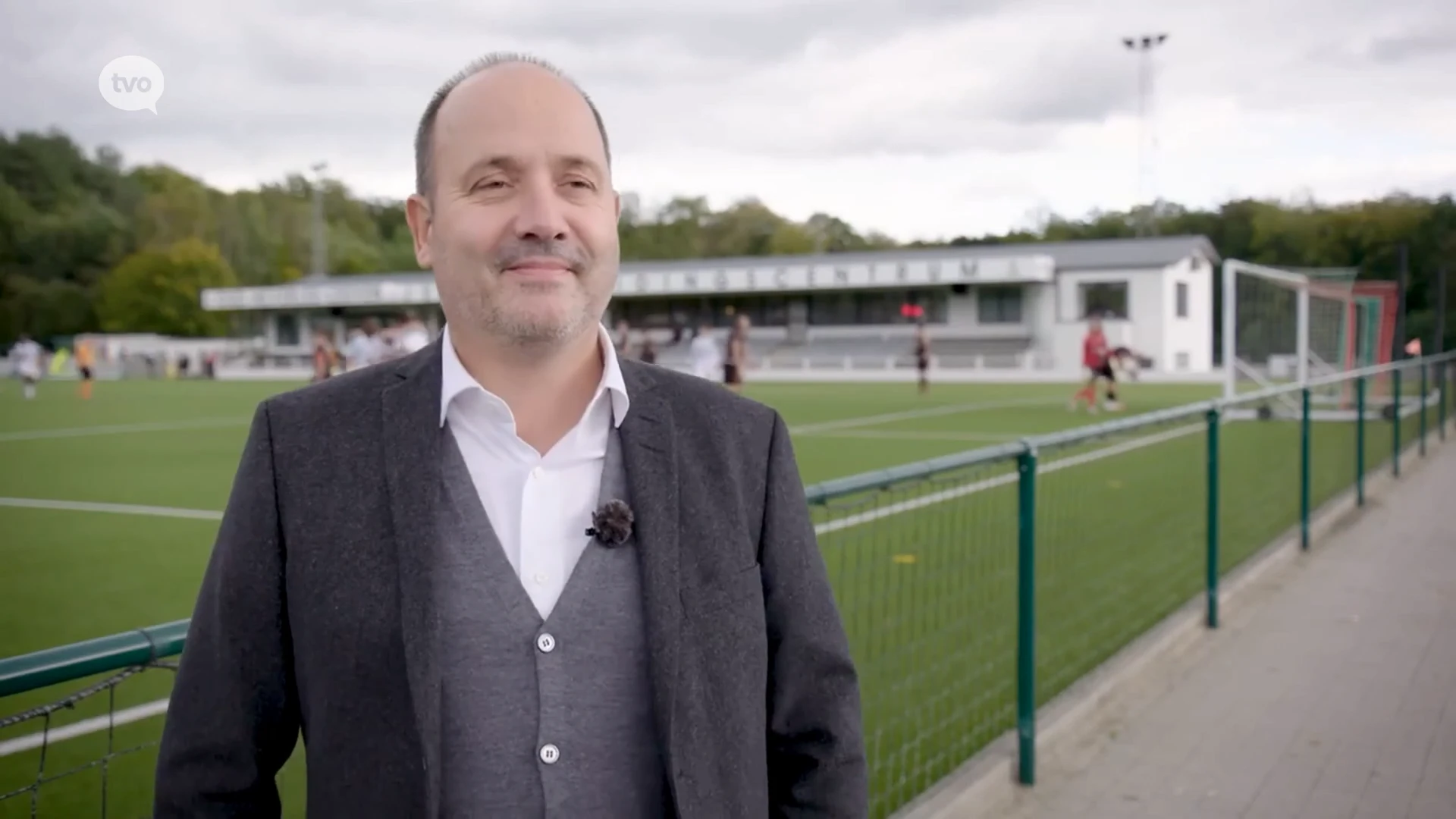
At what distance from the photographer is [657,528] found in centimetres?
158

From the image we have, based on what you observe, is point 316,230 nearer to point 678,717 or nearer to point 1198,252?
point 1198,252

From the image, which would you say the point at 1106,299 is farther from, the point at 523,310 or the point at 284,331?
the point at 523,310

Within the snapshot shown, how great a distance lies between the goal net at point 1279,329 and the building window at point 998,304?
30522mm

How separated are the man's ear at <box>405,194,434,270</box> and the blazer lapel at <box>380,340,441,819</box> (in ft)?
0.56

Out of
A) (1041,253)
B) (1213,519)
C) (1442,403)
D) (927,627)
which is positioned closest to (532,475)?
(927,627)

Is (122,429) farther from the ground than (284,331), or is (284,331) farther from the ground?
(284,331)

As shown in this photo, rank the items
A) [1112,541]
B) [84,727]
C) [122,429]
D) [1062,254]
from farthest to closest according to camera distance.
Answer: [1062,254]
[122,429]
[1112,541]
[84,727]

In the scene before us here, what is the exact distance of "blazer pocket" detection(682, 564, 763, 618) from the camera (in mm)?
1591

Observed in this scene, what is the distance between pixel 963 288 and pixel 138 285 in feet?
126

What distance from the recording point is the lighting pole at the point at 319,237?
238 feet

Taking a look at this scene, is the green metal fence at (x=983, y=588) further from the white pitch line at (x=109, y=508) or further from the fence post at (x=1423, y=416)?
the white pitch line at (x=109, y=508)

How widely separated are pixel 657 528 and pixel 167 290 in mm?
70481

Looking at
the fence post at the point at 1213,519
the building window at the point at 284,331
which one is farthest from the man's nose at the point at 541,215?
the building window at the point at 284,331

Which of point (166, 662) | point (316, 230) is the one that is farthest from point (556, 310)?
point (316, 230)
